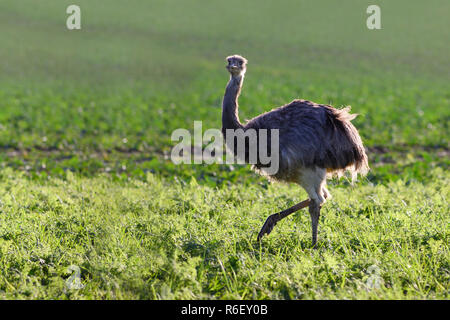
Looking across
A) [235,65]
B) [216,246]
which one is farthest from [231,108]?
[216,246]

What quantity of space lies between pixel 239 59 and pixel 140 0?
159 ft

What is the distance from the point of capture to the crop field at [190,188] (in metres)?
5.15

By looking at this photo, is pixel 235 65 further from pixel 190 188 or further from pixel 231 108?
pixel 190 188

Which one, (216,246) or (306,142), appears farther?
(306,142)

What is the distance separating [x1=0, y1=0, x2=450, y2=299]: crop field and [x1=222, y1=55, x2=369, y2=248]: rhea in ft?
1.60

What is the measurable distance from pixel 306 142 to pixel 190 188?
117 inches

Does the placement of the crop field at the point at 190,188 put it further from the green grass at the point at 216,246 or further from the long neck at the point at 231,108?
the long neck at the point at 231,108

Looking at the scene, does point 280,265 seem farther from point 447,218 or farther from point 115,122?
point 115,122

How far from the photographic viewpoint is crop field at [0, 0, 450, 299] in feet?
16.9

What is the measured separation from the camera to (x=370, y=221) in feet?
21.8

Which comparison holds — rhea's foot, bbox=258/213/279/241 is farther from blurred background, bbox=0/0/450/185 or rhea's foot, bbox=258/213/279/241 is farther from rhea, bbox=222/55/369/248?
blurred background, bbox=0/0/450/185

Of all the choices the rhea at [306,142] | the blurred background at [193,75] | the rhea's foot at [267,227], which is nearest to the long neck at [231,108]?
the rhea at [306,142]

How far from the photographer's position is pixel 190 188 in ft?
28.5
